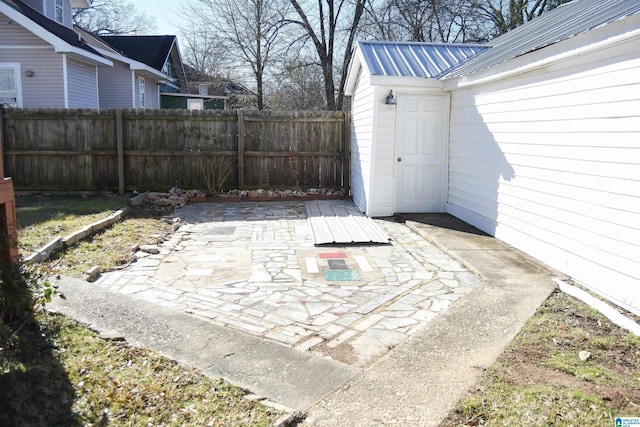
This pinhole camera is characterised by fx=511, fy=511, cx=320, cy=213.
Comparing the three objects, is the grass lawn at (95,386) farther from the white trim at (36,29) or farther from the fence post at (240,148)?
the white trim at (36,29)

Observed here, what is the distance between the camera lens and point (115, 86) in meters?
17.9

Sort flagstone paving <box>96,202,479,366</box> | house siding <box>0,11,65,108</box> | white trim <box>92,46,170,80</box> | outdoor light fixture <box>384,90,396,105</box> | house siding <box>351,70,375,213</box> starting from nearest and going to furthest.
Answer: flagstone paving <box>96,202,479,366</box>
outdoor light fixture <box>384,90,396,105</box>
house siding <box>351,70,375,213</box>
house siding <box>0,11,65,108</box>
white trim <box>92,46,170,80</box>

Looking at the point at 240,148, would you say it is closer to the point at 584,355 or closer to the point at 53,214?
the point at 53,214

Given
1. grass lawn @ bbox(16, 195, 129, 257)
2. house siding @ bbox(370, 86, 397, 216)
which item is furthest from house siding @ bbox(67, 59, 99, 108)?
house siding @ bbox(370, 86, 397, 216)

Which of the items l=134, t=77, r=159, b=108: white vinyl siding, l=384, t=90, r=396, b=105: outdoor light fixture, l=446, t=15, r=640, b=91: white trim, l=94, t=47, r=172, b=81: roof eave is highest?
l=94, t=47, r=172, b=81: roof eave

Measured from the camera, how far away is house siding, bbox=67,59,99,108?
14.1m

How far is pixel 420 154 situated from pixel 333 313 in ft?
16.6

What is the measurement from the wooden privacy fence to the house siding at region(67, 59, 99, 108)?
380cm

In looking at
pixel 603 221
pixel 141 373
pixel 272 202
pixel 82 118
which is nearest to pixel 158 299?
pixel 141 373

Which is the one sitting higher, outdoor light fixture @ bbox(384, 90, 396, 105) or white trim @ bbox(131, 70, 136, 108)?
white trim @ bbox(131, 70, 136, 108)

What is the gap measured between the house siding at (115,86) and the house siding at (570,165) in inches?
545

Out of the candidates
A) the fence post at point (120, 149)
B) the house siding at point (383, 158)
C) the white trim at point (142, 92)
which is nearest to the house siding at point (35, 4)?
the white trim at point (142, 92)

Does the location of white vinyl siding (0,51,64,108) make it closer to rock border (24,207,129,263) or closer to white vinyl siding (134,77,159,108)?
white vinyl siding (134,77,159,108)

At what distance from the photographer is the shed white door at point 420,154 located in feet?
28.5
